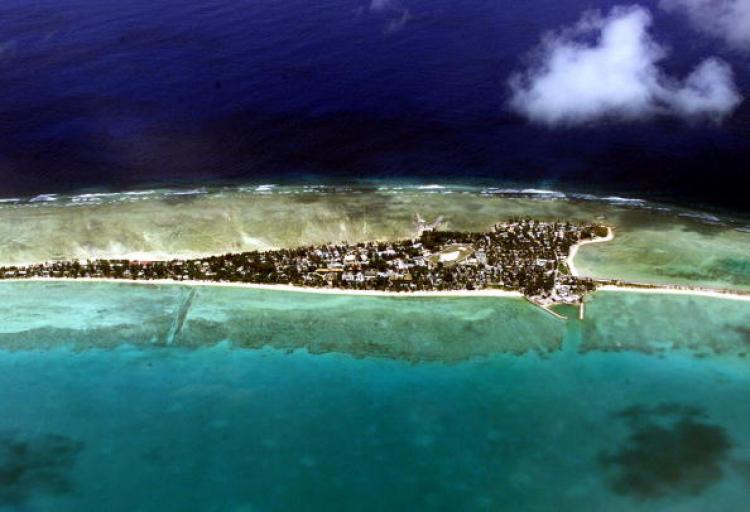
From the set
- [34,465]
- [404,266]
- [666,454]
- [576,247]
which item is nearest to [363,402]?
[404,266]

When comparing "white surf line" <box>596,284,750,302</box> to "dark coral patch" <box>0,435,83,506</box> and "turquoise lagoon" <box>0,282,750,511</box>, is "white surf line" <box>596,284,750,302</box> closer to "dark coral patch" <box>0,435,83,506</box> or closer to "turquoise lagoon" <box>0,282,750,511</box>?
"turquoise lagoon" <box>0,282,750,511</box>

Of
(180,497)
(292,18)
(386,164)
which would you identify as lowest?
(180,497)

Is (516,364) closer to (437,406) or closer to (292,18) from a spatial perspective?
(437,406)

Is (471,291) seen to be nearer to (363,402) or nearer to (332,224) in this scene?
(363,402)

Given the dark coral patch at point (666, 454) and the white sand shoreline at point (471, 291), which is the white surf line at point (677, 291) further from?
the dark coral patch at point (666, 454)

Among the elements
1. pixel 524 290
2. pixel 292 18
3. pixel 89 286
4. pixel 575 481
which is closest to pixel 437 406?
pixel 575 481

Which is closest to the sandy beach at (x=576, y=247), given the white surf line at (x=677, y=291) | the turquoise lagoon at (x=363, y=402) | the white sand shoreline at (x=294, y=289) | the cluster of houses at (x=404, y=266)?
the cluster of houses at (x=404, y=266)

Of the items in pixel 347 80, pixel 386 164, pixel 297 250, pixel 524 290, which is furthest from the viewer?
pixel 347 80
